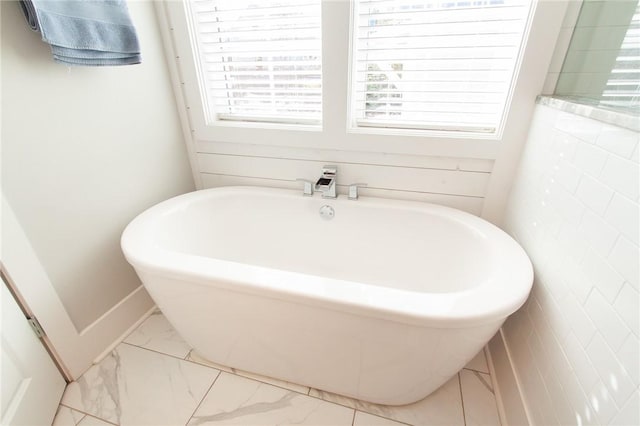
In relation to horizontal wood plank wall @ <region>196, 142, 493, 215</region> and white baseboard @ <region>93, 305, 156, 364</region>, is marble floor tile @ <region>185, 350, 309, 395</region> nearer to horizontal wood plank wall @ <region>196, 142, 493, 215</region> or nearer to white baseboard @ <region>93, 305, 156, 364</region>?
white baseboard @ <region>93, 305, 156, 364</region>

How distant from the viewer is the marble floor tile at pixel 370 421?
1149mm

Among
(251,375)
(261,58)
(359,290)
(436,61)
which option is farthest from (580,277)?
(261,58)

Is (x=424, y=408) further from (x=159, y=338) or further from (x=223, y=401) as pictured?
(x=159, y=338)

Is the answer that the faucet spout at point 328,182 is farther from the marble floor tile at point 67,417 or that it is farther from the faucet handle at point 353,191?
the marble floor tile at point 67,417

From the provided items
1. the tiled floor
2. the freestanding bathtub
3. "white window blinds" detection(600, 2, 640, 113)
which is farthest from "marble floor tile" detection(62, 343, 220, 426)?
"white window blinds" detection(600, 2, 640, 113)

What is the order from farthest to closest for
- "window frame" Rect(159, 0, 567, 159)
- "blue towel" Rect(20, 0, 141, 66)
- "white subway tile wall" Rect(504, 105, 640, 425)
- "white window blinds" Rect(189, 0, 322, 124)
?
"white window blinds" Rect(189, 0, 322, 124), "window frame" Rect(159, 0, 567, 159), "blue towel" Rect(20, 0, 141, 66), "white subway tile wall" Rect(504, 105, 640, 425)

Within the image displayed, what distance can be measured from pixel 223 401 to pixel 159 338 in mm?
526

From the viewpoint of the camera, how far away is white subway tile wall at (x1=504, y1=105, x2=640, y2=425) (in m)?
0.68

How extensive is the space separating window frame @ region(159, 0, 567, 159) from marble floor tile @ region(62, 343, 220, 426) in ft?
3.84

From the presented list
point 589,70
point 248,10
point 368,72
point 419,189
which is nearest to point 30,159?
point 248,10

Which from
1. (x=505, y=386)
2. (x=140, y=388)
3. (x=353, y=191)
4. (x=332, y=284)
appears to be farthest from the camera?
(x=353, y=191)

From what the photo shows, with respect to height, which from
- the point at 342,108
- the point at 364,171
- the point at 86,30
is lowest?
the point at 364,171

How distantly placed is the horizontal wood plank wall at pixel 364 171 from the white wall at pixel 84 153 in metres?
0.31

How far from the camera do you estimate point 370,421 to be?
1159 mm
